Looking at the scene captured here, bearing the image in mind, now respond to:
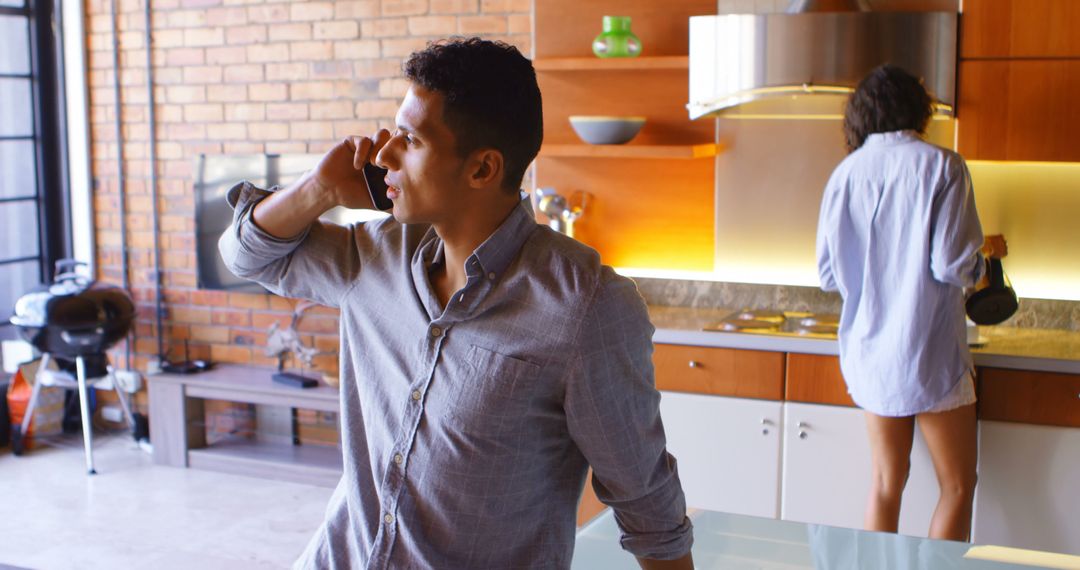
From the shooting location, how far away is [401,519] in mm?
1254

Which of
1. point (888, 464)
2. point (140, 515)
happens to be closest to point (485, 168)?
point (888, 464)

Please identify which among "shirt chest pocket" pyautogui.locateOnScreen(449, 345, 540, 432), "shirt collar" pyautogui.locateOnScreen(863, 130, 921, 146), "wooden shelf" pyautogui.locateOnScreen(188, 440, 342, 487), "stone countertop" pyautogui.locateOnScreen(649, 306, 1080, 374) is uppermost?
"shirt collar" pyautogui.locateOnScreen(863, 130, 921, 146)

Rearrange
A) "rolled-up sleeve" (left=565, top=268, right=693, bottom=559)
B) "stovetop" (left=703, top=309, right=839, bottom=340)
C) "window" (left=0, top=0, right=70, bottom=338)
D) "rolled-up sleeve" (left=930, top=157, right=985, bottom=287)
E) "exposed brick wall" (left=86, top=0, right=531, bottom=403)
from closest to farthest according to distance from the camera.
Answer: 1. "rolled-up sleeve" (left=565, top=268, right=693, bottom=559)
2. "rolled-up sleeve" (left=930, top=157, right=985, bottom=287)
3. "stovetop" (left=703, top=309, right=839, bottom=340)
4. "exposed brick wall" (left=86, top=0, right=531, bottom=403)
5. "window" (left=0, top=0, right=70, bottom=338)

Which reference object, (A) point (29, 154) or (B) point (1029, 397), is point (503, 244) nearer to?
(B) point (1029, 397)

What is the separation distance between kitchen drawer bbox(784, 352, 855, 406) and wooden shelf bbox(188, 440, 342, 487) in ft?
6.36

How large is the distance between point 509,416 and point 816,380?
2518mm

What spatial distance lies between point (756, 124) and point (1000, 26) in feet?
2.91

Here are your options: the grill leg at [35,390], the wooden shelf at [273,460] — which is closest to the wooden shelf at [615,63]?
the wooden shelf at [273,460]

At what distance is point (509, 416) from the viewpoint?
1.22 meters

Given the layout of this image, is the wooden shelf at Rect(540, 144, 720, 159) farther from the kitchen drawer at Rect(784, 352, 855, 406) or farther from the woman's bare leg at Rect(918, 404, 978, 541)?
Result: the woman's bare leg at Rect(918, 404, 978, 541)

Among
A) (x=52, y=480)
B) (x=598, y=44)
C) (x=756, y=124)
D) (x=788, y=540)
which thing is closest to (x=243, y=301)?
(x=52, y=480)

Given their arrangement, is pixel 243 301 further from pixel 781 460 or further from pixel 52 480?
pixel 781 460

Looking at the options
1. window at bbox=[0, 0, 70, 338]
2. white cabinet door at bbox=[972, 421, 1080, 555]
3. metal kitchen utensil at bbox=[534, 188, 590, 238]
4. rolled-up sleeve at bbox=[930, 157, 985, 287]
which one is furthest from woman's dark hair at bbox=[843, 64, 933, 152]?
window at bbox=[0, 0, 70, 338]

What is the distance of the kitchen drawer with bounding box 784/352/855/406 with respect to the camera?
3553mm
